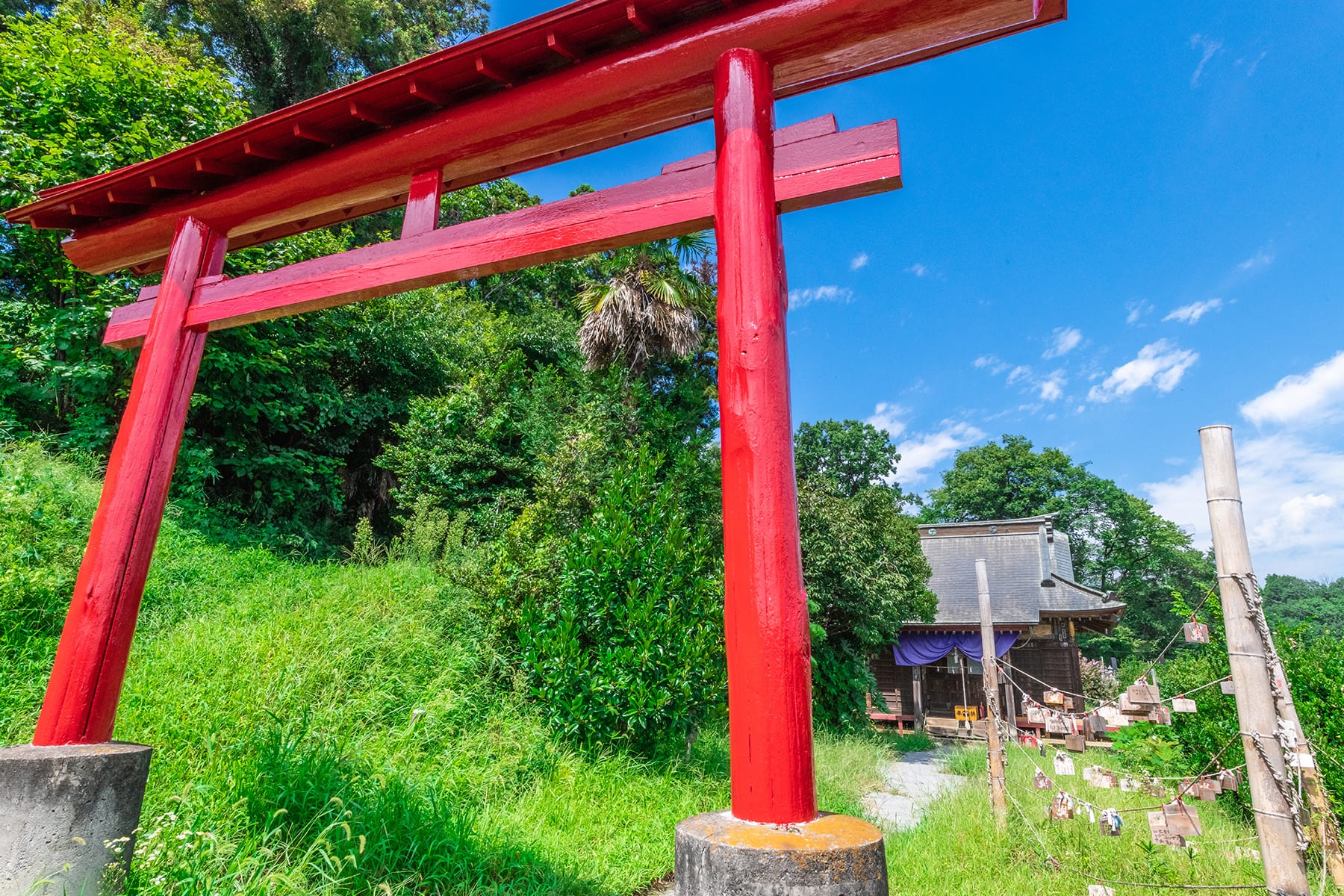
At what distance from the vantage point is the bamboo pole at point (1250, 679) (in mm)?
2689

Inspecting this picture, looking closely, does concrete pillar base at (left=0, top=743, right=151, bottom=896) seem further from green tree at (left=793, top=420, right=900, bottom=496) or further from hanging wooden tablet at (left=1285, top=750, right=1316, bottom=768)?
green tree at (left=793, top=420, right=900, bottom=496)

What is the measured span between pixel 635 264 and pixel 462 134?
7551 mm

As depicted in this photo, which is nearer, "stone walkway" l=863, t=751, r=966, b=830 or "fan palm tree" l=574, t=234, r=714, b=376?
"stone walkway" l=863, t=751, r=966, b=830

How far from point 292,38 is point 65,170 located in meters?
9.19

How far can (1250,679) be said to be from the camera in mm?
2867

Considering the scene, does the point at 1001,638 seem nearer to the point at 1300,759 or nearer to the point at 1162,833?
the point at 1162,833

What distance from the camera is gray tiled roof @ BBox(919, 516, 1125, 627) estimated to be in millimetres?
15874

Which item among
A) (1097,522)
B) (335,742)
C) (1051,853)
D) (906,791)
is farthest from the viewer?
(1097,522)

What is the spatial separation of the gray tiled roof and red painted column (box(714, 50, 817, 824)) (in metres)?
15.0

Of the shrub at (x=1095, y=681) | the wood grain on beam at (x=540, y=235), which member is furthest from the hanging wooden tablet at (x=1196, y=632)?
the shrub at (x=1095, y=681)

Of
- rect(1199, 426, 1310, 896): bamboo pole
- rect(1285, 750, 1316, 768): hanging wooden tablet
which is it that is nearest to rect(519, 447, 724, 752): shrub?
rect(1199, 426, 1310, 896): bamboo pole

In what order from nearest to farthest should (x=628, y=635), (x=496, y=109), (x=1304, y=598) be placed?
(x=496, y=109) < (x=628, y=635) < (x=1304, y=598)

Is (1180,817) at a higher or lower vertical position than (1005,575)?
lower

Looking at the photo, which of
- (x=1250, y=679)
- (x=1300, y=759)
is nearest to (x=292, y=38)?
(x=1250, y=679)
